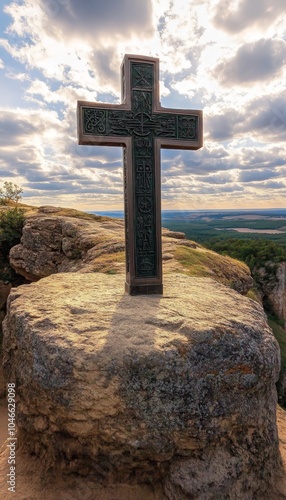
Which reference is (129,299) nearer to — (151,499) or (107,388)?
(107,388)

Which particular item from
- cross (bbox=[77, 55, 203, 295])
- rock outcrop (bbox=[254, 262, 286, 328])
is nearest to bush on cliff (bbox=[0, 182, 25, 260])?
cross (bbox=[77, 55, 203, 295])

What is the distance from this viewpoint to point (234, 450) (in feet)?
12.3

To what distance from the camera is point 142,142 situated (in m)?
5.93

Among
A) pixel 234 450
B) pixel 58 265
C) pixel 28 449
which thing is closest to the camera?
pixel 234 450

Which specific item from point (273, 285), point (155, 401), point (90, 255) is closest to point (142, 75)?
point (155, 401)

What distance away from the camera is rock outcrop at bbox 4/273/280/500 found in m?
3.50

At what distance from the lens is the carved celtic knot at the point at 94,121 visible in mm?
5609

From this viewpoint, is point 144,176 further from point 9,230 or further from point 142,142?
point 9,230

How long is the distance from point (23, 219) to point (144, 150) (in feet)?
37.4

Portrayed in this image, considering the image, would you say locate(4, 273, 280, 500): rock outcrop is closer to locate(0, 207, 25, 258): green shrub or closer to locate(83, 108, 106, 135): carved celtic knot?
locate(83, 108, 106, 135): carved celtic knot

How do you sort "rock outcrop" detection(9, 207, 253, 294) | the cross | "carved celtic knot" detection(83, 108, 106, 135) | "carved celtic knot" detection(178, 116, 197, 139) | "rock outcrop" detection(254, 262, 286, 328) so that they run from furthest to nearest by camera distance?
"rock outcrop" detection(254, 262, 286, 328), "rock outcrop" detection(9, 207, 253, 294), "carved celtic knot" detection(178, 116, 197, 139), the cross, "carved celtic knot" detection(83, 108, 106, 135)

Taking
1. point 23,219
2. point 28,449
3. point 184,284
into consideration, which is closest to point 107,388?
point 28,449

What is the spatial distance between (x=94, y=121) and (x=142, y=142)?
3.01 feet

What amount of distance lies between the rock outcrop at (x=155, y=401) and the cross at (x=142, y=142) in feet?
6.12
